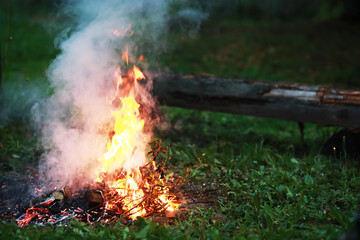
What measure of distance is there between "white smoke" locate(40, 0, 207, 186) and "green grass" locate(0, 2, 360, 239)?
0.47 m

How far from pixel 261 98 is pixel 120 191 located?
7.69 feet

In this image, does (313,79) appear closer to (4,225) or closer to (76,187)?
(76,187)

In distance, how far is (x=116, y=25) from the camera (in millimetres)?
5105

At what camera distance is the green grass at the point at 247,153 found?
302 centimetres

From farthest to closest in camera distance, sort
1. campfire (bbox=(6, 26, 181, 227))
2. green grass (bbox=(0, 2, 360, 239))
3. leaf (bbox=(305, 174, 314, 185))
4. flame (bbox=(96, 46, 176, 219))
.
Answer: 1. leaf (bbox=(305, 174, 314, 185))
2. flame (bbox=(96, 46, 176, 219))
3. campfire (bbox=(6, 26, 181, 227))
4. green grass (bbox=(0, 2, 360, 239))

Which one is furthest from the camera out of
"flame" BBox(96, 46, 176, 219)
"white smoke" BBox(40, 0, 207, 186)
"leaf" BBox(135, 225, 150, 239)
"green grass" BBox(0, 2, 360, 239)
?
"white smoke" BBox(40, 0, 207, 186)

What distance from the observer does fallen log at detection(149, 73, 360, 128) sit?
466cm

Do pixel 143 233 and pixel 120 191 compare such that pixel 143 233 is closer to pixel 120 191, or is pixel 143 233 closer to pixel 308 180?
pixel 120 191

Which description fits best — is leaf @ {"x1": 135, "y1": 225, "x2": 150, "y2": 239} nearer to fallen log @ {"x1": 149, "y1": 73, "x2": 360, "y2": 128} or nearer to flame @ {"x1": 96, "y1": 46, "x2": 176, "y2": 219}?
flame @ {"x1": 96, "y1": 46, "x2": 176, "y2": 219}

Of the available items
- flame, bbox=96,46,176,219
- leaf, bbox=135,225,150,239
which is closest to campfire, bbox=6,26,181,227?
flame, bbox=96,46,176,219

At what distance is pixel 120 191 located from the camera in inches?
142

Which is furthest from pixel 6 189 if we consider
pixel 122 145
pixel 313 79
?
pixel 313 79

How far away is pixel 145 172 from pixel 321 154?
2.44 m

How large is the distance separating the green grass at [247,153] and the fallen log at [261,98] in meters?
0.47
